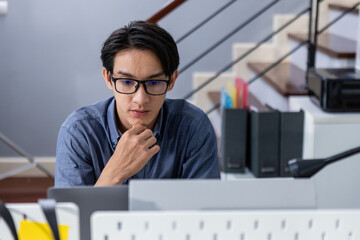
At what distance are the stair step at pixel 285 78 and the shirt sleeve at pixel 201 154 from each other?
148 centimetres

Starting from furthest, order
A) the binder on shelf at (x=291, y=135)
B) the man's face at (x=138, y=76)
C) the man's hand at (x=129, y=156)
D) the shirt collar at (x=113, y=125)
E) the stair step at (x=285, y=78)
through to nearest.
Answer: the stair step at (x=285, y=78) < the binder on shelf at (x=291, y=135) < the shirt collar at (x=113, y=125) < the man's face at (x=138, y=76) < the man's hand at (x=129, y=156)

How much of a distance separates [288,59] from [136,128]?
8.38ft

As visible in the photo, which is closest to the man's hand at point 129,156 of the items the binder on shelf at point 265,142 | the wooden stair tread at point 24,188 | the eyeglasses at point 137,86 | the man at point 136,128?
the man at point 136,128

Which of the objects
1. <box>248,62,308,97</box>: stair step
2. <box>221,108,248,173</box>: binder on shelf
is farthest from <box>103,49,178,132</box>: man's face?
<box>248,62,308,97</box>: stair step

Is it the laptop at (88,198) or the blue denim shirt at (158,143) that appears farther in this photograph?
the blue denim shirt at (158,143)

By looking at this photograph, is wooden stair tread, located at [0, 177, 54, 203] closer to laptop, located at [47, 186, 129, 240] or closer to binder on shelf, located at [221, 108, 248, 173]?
binder on shelf, located at [221, 108, 248, 173]

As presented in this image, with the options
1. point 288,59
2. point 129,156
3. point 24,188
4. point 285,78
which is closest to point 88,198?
point 129,156

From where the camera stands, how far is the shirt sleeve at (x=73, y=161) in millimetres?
1267

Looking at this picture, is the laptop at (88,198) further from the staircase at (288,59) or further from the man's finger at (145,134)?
the staircase at (288,59)

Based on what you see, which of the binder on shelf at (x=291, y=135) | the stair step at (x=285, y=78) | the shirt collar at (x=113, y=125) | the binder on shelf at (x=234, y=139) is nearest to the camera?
the shirt collar at (x=113, y=125)

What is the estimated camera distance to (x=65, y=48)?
11.5 feet

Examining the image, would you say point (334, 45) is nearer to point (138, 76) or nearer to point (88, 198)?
point (138, 76)

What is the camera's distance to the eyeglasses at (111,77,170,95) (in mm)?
1272

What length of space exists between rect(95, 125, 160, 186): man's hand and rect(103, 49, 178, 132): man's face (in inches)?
1.7
